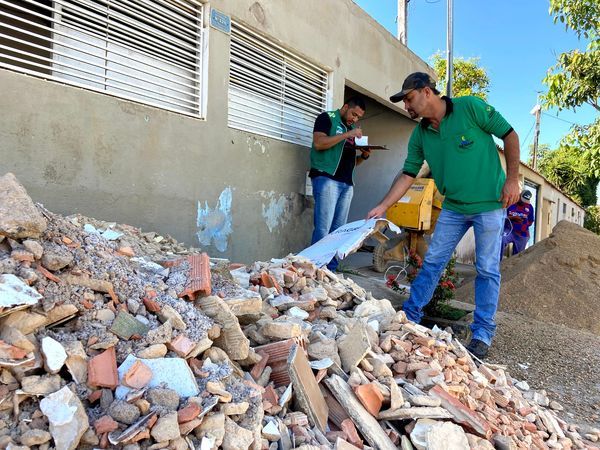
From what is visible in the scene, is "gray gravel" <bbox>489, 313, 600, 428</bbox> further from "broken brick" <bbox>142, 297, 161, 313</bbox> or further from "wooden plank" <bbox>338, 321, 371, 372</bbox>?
"broken brick" <bbox>142, 297, 161, 313</bbox>

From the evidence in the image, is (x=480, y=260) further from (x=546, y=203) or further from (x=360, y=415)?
(x=546, y=203)

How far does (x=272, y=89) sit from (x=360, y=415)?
14.1 ft

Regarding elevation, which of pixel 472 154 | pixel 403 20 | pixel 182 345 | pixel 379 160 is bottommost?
pixel 182 345

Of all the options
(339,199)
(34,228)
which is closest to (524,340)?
(339,199)

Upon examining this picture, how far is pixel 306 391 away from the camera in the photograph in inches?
72.8

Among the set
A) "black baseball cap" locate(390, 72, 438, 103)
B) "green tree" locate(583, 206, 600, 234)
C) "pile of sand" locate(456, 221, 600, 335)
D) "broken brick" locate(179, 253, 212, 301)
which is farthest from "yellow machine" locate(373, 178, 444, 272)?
"green tree" locate(583, 206, 600, 234)

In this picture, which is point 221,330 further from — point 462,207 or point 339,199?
point 339,199

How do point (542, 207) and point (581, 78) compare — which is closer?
point (581, 78)

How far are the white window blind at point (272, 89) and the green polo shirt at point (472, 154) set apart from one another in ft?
7.29

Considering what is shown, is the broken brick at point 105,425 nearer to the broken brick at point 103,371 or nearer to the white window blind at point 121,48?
the broken brick at point 103,371

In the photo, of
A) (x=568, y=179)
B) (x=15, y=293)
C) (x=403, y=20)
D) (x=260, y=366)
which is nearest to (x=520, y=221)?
(x=403, y=20)

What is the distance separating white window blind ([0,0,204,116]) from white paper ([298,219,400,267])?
177 centimetres

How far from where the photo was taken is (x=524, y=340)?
167 inches

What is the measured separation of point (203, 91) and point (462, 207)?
258cm
